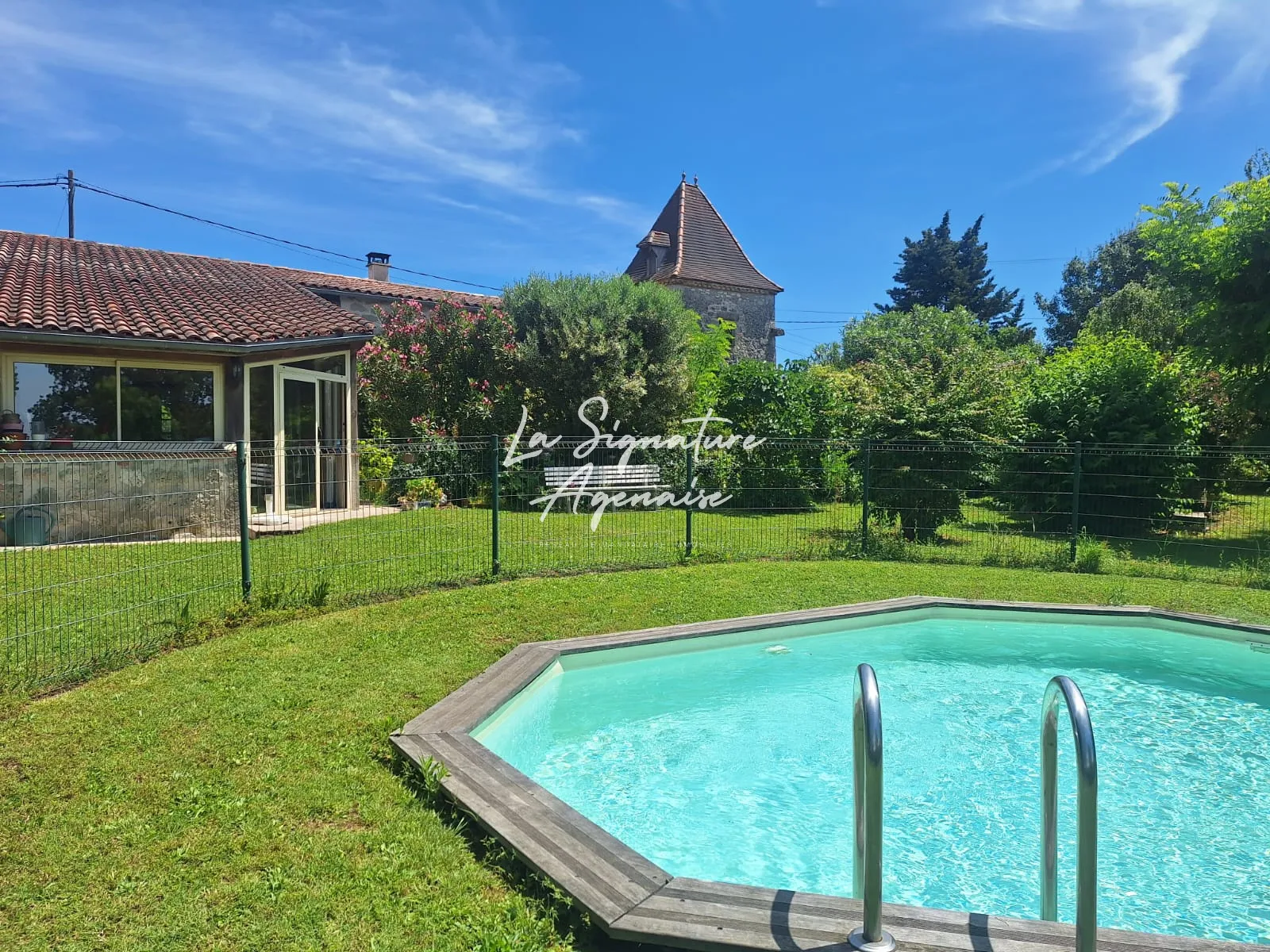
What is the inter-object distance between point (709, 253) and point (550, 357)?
61.6 feet

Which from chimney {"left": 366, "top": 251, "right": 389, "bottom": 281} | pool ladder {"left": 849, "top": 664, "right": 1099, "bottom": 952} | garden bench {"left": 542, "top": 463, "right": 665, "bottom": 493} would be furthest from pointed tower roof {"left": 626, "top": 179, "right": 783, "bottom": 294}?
pool ladder {"left": 849, "top": 664, "right": 1099, "bottom": 952}

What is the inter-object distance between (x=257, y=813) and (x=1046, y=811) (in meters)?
3.39

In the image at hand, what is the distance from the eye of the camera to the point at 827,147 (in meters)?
21.8

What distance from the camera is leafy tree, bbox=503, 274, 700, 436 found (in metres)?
16.8

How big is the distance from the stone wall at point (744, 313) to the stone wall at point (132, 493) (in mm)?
23421

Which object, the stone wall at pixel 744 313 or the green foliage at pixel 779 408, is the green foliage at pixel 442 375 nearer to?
the green foliage at pixel 779 408

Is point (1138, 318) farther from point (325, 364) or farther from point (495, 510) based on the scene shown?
point (495, 510)

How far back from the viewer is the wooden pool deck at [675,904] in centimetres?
251

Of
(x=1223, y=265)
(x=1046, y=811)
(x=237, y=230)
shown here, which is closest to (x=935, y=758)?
(x=1046, y=811)

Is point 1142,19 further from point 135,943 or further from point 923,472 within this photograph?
point 135,943

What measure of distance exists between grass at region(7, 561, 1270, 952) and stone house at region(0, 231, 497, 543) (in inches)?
156

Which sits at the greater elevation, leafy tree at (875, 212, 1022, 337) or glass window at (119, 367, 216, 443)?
leafy tree at (875, 212, 1022, 337)

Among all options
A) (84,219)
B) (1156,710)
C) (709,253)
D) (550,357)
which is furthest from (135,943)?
(84,219)

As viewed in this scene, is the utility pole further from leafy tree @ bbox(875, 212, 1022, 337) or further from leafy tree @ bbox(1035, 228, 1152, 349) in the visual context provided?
leafy tree @ bbox(1035, 228, 1152, 349)
